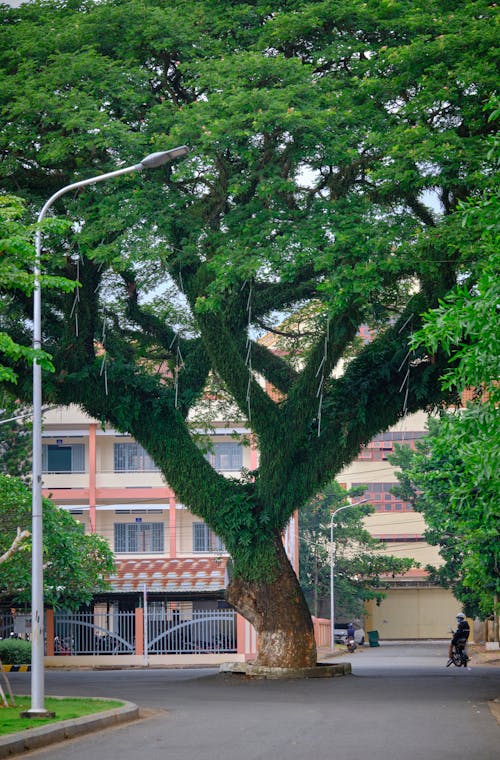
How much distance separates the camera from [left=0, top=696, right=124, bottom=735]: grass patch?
1238 cm

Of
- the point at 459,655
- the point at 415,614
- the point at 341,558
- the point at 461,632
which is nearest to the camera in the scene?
the point at 461,632

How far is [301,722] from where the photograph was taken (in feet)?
44.1

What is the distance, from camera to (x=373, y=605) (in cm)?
7519

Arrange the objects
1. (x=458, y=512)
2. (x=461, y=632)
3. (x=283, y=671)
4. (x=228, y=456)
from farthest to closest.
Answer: (x=228, y=456)
(x=461, y=632)
(x=458, y=512)
(x=283, y=671)

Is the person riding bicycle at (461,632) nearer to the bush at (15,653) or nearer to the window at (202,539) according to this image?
the bush at (15,653)

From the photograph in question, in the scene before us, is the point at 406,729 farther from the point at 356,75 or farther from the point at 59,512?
the point at 59,512

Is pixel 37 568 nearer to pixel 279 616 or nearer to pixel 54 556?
pixel 279 616

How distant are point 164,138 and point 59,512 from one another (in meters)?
15.4

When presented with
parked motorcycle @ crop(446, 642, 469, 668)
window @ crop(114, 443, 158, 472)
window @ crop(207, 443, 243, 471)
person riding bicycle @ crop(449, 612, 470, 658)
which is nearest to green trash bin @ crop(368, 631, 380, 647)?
window @ crop(207, 443, 243, 471)

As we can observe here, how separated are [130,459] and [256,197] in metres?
30.6

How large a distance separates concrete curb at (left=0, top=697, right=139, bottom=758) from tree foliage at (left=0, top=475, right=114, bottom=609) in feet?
42.5

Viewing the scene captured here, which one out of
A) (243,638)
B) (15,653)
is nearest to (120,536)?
(243,638)

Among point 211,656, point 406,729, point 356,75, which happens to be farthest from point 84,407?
point 211,656

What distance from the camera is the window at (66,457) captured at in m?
49.2
